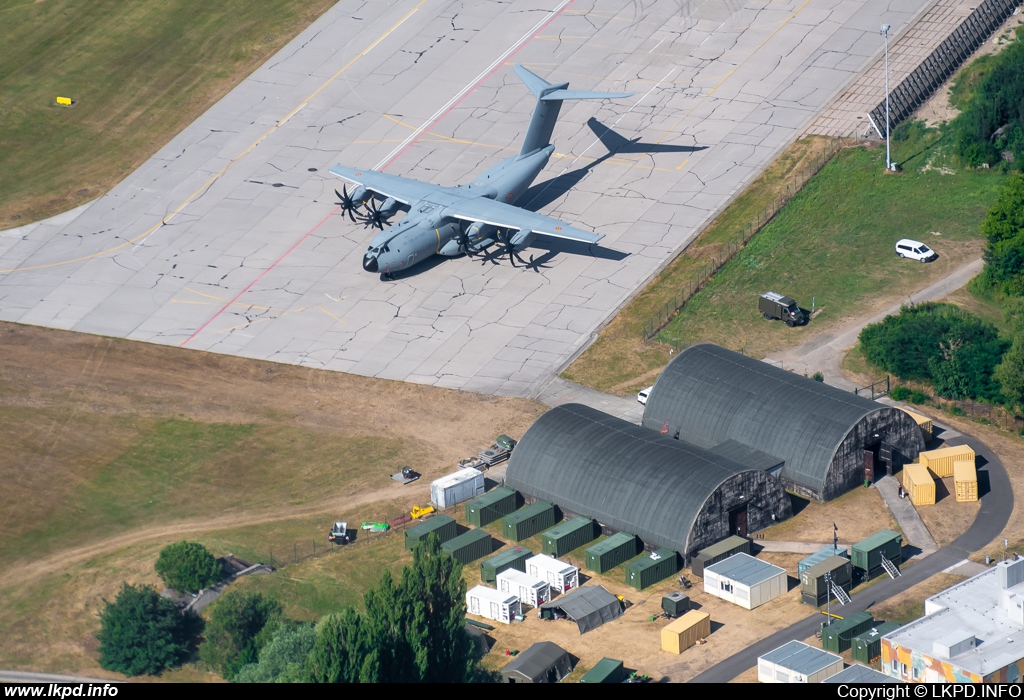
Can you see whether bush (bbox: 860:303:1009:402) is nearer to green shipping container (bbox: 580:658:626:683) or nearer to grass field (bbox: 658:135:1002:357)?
grass field (bbox: 658:135:1002:357)

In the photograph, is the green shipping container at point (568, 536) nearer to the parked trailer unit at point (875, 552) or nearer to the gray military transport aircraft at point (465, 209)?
the parked trailer unit at point (875, 552)

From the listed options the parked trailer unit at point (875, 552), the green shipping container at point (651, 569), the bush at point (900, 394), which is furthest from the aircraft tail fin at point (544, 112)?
the parked trailer unit at point (875, 552)

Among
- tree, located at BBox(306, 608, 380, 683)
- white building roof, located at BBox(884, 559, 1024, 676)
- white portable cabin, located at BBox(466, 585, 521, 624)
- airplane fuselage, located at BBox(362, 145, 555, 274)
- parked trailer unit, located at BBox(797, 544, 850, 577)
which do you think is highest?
airplane fuselage, located at BBox(362, 145, 555, 274)

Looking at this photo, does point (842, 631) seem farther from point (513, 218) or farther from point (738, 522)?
point (513, 218)

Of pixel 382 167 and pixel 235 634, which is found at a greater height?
pixel 382 167

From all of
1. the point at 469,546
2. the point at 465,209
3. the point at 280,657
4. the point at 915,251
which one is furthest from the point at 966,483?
the point at 465,209

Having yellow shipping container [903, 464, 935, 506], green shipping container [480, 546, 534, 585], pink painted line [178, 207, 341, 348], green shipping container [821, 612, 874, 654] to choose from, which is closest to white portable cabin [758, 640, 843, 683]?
Answer: green shipping container [821, 612, 874, 654]
